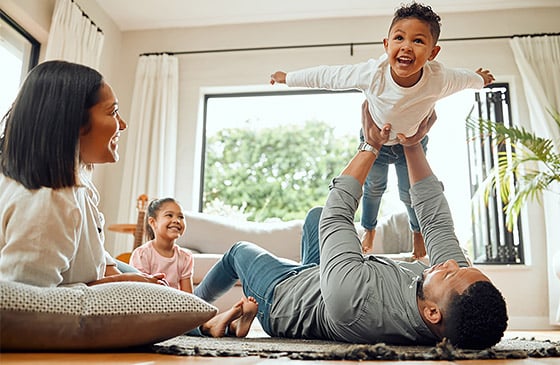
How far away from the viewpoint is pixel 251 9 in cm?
498

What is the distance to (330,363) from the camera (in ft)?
3.67

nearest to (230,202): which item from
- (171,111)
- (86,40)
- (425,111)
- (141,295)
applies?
(171,111)

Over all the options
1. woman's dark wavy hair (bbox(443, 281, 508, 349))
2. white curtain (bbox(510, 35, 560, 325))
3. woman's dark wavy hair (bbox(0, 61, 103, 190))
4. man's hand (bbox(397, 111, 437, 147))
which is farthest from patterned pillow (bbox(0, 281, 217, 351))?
white curtain (bbox(510, 35, 560, 325))

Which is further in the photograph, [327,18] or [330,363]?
[327,18]

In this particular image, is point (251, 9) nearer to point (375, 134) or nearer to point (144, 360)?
point (375, 134)

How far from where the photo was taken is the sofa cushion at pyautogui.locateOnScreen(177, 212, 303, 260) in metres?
4.14

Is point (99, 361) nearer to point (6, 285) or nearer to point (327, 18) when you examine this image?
point (6, 285)

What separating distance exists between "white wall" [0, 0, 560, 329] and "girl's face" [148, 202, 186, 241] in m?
2.00

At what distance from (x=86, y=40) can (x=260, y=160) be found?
562 centimetres

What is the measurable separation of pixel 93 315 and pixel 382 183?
1.51 m

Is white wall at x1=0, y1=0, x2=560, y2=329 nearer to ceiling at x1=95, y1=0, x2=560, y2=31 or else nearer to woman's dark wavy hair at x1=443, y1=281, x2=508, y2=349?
ceiling at x1=95, y1=0, x2=560, y2=31

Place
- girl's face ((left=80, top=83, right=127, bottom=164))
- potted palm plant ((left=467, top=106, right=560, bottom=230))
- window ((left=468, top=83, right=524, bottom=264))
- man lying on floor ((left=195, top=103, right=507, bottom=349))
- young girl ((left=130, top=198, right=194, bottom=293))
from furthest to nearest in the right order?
window ((left=468, top=83, right=524, bottom=264)) → potted palm plant ((left=467, top=106, right=560, bottom=230)) → young girl ((left=130, top=198, right=194, bottom=293)) → girl's face ((left=80, top=83, right=127, bottom=164)) → man lying on floor ((left=195, top=103, right=507, bottom=349))

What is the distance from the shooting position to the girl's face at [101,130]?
4.86 feet

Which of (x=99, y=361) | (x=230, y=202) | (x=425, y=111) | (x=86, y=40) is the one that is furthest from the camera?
(x=230, y=202)
